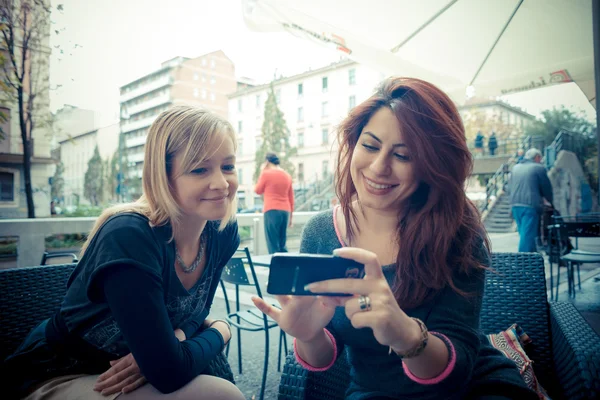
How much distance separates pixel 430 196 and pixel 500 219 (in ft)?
53.4

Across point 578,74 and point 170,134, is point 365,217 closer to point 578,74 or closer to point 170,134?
point 170,134

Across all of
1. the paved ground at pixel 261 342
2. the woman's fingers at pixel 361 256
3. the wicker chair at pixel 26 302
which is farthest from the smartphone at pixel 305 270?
the paved ground at pixel 261 342

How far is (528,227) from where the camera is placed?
19.6 feet

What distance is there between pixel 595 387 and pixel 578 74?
12.2 feet

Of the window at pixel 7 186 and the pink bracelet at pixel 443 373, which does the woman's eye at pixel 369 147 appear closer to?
the pink bracelet at pixel 443 373

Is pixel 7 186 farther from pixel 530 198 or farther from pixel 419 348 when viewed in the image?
pixel 530 198

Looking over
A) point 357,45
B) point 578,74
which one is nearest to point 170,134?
point 357,45

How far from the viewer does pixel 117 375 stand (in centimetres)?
104

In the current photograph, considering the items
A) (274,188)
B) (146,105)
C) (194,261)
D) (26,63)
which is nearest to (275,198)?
(274,188)

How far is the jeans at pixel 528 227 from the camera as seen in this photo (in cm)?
591

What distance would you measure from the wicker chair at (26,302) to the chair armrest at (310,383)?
0.92 feet

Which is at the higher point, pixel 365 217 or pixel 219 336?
pixel 365 217

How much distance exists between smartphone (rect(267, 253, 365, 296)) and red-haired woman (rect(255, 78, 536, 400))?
0.12 metres

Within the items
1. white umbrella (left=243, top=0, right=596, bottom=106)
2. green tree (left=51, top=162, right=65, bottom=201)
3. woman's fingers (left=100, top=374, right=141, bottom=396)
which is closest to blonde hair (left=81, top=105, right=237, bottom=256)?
woman's fingers (left=100, top=374, right=141, bottom=396)
